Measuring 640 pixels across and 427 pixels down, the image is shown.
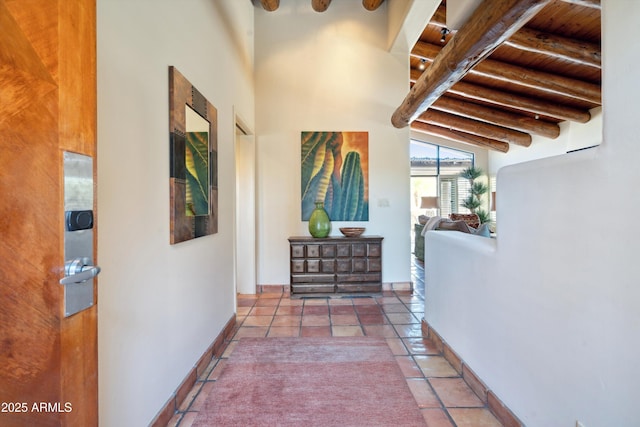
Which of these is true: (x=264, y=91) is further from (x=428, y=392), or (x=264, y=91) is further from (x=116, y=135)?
(x=428, y=392)

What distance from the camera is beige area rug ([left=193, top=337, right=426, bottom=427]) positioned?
1620 mm

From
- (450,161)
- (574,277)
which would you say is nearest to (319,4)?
(574,277)

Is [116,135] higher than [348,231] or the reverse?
higher

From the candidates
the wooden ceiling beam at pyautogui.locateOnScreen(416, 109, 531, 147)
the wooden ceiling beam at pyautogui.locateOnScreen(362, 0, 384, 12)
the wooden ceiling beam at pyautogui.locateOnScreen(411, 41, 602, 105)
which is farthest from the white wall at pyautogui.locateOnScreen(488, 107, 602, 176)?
the wooden ceiling beam at pyautogui.locateOnScreen(362, 0, 384, 12)

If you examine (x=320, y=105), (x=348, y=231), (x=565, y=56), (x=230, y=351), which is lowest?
(x=230, y=351)

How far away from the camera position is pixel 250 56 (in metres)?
3.86

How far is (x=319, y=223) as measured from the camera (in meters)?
3.87

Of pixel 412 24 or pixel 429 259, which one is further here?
pixel 412 24

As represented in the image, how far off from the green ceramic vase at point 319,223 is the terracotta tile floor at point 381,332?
847 mm

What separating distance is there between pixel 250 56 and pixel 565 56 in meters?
4.08

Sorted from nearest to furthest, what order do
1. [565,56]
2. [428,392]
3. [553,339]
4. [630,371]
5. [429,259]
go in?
[630,371] → [553,339] → [428,392] → [429,259] → [565,56]

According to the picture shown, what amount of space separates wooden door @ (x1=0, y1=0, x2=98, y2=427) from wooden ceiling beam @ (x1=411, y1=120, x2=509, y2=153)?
8.77 metres

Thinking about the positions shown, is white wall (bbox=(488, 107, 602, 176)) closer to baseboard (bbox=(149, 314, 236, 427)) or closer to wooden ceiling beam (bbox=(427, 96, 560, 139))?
wooden ceiling beam (bbox=(427, 96, 560, 139))

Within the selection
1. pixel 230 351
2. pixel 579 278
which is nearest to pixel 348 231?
pixel 230 351
